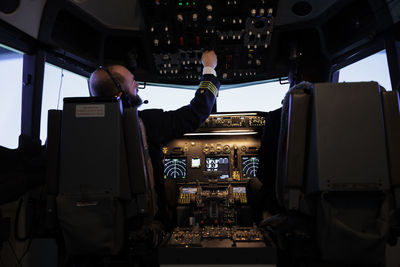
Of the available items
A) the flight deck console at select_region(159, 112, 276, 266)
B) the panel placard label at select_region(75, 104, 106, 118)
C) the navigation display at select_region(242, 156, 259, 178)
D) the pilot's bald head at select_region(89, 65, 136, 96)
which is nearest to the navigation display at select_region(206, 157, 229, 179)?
the flight deck console at select_region(159, 112, 276, 266)

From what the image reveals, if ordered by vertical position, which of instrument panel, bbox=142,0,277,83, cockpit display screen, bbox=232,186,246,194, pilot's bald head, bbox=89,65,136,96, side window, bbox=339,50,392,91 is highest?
instrument panel, bbox=142,0,277,83

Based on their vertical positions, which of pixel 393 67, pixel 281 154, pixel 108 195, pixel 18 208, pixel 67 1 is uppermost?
pixel 67 1

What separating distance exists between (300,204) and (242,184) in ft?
4.08

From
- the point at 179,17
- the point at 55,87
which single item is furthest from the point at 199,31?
the point at 55,87

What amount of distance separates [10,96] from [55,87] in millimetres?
333

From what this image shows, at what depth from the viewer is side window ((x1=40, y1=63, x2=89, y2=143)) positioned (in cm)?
209

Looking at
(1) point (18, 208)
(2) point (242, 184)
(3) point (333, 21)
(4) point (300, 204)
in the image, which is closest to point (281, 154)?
(4) point (300, 204)

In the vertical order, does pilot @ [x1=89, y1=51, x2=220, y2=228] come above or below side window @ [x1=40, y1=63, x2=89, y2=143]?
below

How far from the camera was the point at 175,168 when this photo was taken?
246cm

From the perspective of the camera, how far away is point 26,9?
1.82m

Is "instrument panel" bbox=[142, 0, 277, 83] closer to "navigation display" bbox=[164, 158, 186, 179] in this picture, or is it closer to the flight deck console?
the flight deck console

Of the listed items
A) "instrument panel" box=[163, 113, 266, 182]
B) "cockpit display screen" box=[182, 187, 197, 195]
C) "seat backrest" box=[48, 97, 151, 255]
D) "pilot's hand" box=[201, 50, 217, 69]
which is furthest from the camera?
"instrument panel" box=[163, 113, 266, 182]

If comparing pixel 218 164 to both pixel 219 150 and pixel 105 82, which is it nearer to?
pixel 219 150

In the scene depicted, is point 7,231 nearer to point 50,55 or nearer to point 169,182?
point 169,182
